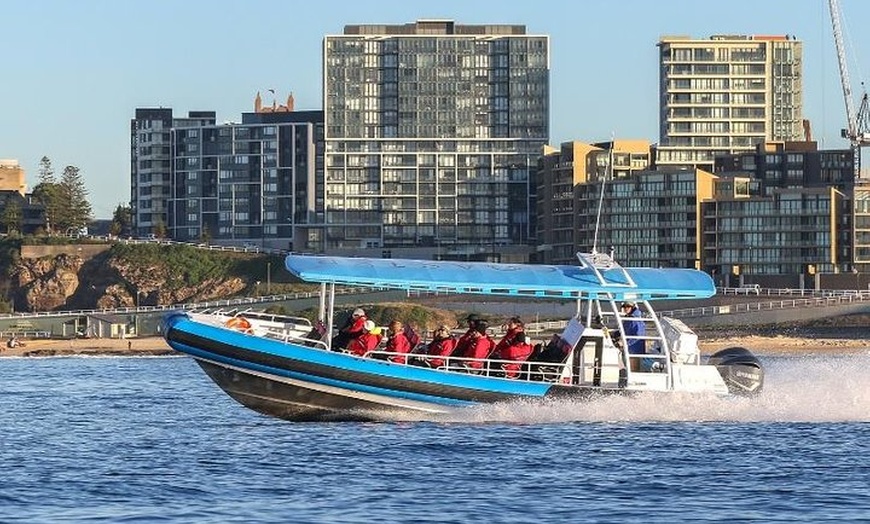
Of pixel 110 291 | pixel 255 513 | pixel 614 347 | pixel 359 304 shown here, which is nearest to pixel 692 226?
pixel 359 304

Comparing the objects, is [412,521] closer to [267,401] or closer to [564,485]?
[564,485]

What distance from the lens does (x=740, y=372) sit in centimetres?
4541

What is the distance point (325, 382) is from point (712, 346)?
86654 mm

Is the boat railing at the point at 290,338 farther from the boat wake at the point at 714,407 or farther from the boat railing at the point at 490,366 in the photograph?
the boat wake at the point at 714,407

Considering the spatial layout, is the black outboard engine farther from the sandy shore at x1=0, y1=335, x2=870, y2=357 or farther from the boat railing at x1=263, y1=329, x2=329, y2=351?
the sandy shore at x1=0, y1=335, x2=870, y2=357

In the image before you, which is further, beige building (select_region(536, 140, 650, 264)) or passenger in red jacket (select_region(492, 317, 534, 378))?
beige building (select_region(536, 140, 650, 264))

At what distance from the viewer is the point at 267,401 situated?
43719 millimetres

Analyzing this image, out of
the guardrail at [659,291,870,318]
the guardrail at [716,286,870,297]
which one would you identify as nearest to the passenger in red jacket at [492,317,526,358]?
the guardrail at [659,291,870,318]

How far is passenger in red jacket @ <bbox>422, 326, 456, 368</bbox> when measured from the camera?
43.9 m

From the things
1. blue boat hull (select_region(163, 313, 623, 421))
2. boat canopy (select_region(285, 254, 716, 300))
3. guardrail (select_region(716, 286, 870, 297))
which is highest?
boat canopy (select_region(285, 254, 716, 300))

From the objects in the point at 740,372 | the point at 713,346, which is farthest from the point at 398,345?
the point at 713,346

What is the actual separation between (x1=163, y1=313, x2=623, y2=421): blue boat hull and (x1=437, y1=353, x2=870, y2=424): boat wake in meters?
0.28

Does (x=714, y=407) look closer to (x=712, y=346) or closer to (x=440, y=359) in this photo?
(x=440, y=359)

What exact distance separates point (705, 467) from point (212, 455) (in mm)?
9157
